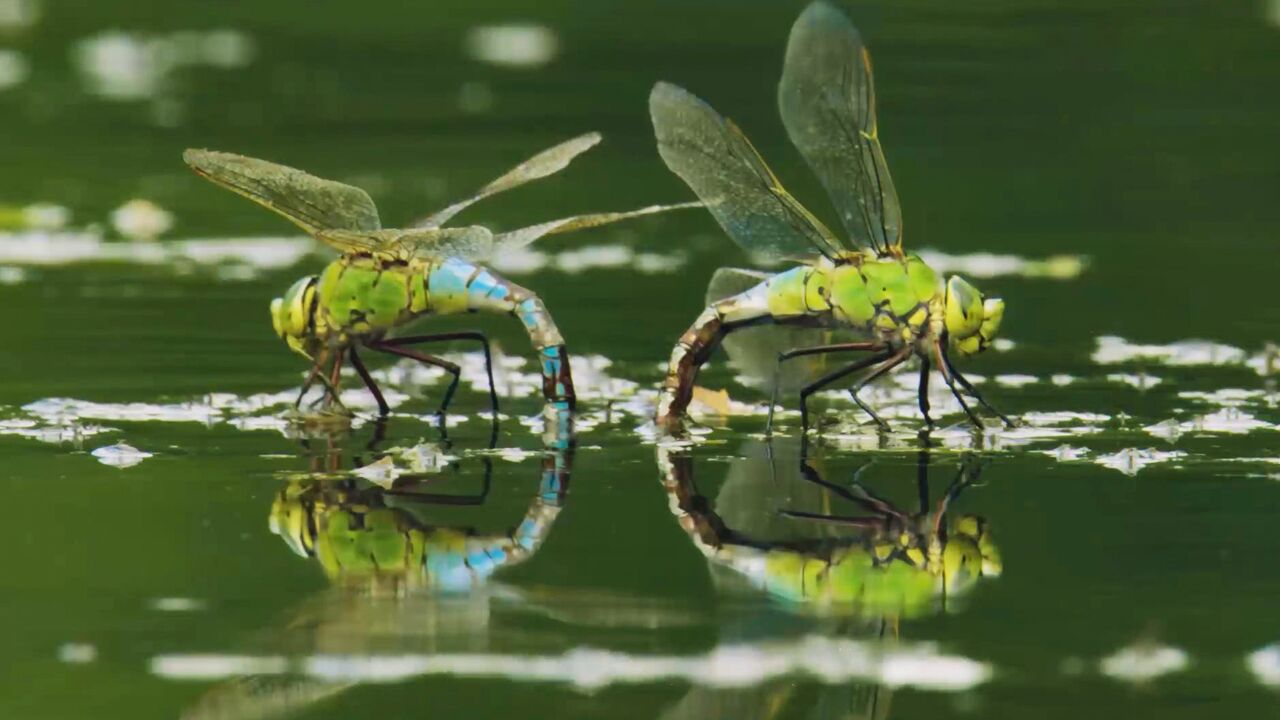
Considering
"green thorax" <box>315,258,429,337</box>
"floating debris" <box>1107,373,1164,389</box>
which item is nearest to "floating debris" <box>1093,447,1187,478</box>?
"floating debris" <box>1107,373,1164,389</box>

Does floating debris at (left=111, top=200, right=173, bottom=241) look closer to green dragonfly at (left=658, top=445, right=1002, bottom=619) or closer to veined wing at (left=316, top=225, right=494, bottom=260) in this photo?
veined wing at (left=316, top=225, right=494, bottom=260)

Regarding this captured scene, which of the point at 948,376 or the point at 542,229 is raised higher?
the point at 542,229

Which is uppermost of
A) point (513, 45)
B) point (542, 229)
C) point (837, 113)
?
point (513, 45)

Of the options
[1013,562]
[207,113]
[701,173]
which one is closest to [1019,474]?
[1013,562]

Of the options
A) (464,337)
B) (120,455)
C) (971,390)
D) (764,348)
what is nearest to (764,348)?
(764,348)

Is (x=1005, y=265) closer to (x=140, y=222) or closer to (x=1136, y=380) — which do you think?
(x=1136, y=380)

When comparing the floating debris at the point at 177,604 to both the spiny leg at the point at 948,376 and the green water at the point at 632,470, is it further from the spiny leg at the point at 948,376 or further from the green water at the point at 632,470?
the spiny leg at the point at 948,376
